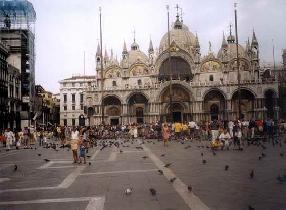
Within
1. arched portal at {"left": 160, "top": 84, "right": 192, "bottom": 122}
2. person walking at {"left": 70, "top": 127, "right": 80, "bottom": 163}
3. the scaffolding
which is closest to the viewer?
person walking at {"left": 70, "top": 127, "right": 80, "bottom": 163}

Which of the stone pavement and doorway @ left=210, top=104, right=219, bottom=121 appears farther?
doorway @ left=210, top=104, right=219, bottom=121

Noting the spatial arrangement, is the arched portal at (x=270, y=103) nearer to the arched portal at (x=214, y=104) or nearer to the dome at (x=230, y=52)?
the arched portal at (x=214, y=104)

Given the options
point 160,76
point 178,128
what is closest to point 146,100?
point 160,76

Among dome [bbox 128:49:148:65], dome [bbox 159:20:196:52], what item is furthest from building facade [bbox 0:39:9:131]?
dome [bbox 159:20:196:52]

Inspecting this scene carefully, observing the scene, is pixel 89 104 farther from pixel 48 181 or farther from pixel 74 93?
pixel 48 181

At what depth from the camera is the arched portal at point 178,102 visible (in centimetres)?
6216

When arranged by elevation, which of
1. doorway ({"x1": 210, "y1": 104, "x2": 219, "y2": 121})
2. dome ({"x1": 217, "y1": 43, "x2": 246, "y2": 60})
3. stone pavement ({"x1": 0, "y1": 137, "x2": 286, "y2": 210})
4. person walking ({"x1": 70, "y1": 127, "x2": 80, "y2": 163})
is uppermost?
dome ({"x1": 217, "y1": 43, "x2": 246, "y2": 60})

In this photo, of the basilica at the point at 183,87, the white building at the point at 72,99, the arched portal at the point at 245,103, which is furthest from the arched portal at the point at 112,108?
the white building at the point at 72,99

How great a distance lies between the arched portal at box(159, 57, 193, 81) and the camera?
6481cm

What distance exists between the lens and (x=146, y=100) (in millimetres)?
64250

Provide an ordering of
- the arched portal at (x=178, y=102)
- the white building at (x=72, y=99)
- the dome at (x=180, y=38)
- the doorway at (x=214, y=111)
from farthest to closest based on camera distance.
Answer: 1. the white building at (x=72, y=99)
2. the dome at (x=180, y=38)
3. the doorway at (x=214, y=111)
4. the arched portal at (x=178, y=102)

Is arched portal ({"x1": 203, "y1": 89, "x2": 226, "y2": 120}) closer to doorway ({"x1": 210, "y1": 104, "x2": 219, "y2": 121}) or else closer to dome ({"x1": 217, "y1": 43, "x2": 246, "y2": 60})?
doorway ({"x1": 210, "y1": 104, "x2": 219, "y2": 121})

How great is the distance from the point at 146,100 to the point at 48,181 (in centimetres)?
5262

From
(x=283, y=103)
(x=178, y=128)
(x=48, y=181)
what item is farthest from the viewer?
(x=283, y=103)
